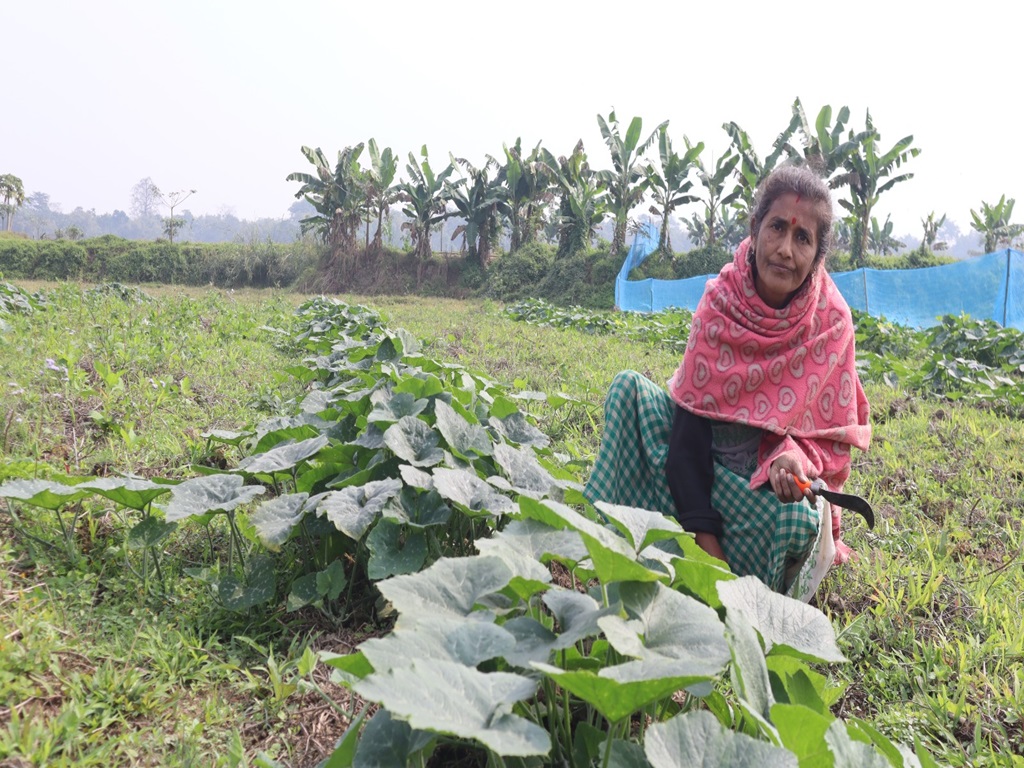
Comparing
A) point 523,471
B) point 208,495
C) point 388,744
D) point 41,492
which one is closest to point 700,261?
point 523,471

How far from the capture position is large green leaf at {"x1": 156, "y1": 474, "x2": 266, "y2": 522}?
1.56m

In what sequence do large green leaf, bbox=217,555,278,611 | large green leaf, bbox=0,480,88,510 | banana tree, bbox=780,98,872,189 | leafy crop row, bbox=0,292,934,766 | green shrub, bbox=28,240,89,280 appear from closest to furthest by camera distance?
leafy crop row, bbox=0,292,934,766, large green leaf, bbox=0,480,88,510, large green leaf, bbox=217,555,278,611, banana tree, bbox=780,98,872,189, green shrub, bbox=28,240,89,280

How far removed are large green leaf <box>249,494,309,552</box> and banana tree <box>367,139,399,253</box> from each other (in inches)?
894

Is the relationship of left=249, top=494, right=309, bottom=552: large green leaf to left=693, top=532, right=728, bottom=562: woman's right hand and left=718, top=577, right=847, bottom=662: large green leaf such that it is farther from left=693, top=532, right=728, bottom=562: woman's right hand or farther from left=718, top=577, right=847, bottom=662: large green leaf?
left=693, top=532, right=728, bottom=562: woman's right hand

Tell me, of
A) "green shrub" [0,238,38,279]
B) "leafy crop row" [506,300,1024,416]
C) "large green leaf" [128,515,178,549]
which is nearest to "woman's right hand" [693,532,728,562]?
"large green leaf" [128,515,178,549]

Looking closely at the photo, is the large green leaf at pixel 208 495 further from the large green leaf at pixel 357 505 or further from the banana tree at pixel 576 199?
the banana tree at pixel 576 199

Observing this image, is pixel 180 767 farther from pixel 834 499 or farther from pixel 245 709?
pixel 834 499

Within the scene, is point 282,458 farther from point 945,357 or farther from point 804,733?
point 945,357

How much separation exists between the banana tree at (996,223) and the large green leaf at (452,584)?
25.0 m

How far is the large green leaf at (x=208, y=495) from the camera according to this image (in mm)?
1562

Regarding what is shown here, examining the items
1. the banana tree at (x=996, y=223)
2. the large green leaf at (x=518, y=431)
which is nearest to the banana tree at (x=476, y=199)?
the banana tree at (x=996, y=223)

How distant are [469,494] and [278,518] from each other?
1.61 ft

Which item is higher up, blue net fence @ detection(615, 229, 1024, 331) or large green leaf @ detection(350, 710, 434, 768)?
blue net fence @ detection(615, 229, 1024, 331)

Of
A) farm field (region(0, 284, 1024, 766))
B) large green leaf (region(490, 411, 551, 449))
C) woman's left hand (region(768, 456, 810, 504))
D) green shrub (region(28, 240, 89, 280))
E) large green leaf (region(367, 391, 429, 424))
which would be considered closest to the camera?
farm field (region(0, 284, 1024, 766))
